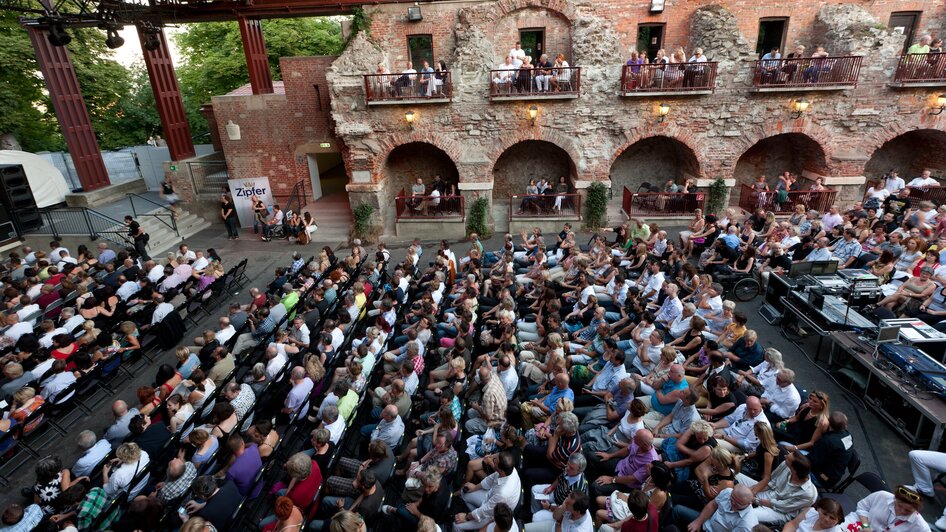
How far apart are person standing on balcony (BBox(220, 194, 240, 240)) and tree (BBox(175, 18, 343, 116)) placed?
1576 cm

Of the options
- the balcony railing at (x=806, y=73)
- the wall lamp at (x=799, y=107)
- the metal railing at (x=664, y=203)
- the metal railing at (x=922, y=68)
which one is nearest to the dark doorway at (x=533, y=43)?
the metal railing at (x=664, y=203)

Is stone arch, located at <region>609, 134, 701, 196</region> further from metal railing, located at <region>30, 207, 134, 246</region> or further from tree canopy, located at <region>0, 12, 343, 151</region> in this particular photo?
tree canopy, located at <region>0, 12, 343, 151</region>

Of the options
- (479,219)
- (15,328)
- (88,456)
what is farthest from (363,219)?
(88,456)

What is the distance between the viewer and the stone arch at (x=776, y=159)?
16820mm

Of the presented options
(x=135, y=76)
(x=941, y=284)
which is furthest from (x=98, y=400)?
(x=135, y=76)

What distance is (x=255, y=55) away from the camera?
18234mm

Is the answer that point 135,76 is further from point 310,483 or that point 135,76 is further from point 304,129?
point 310,483

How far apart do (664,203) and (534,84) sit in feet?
19.0

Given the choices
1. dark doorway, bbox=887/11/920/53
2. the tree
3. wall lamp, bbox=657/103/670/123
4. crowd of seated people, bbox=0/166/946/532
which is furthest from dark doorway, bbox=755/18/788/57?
the tree

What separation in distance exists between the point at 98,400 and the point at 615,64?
620 inches

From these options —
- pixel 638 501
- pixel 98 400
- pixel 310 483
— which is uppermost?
pixel 638 501

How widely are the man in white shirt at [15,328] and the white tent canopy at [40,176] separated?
976cm

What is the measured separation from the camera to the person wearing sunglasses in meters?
4.00

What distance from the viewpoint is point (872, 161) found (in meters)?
18.0
